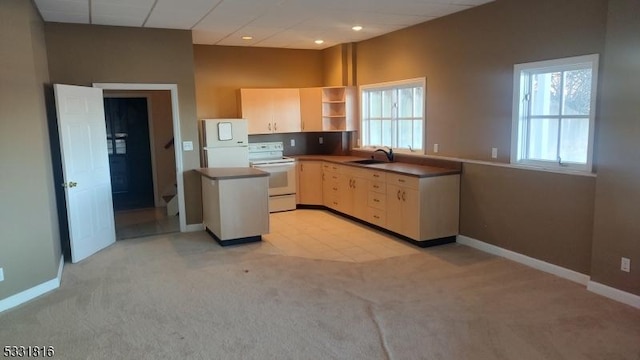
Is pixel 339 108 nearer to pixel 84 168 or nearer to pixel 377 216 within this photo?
pixel 377 216

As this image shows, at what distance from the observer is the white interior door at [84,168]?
474 cm

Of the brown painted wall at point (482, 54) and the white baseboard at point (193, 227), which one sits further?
the white baseboard at point (193, 227)

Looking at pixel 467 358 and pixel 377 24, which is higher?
pixel 377 24

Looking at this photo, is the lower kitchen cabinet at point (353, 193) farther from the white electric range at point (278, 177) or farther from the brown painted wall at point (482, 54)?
the brown painted wall at point (482, 54)

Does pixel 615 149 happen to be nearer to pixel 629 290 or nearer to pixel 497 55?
pixel 629 290

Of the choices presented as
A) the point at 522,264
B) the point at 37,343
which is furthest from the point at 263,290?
the point at 522,264

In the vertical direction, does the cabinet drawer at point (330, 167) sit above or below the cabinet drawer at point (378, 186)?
above

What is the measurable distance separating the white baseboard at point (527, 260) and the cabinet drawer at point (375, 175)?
1151mm

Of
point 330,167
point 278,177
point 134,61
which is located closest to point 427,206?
point 330,167

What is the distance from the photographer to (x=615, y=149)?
350 centimetres

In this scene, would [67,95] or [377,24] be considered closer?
[67,95]

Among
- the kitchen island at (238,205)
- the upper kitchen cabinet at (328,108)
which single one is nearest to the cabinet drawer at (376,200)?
the kitchen island at (238,205)

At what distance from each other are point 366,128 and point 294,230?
212cm

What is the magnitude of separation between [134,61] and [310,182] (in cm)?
313
